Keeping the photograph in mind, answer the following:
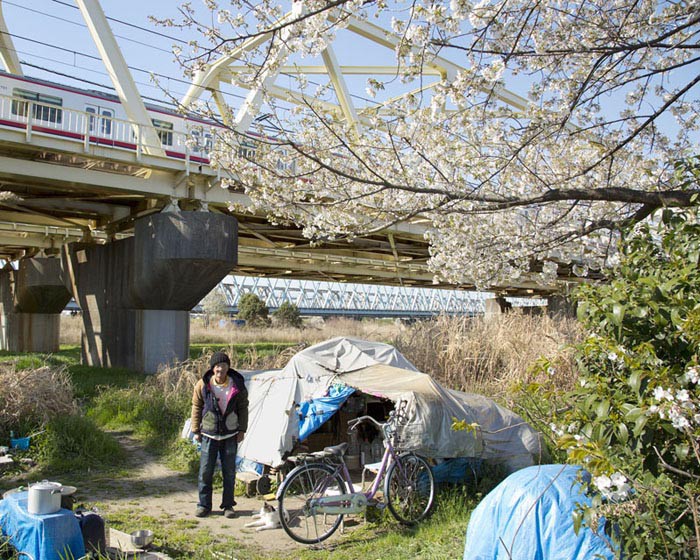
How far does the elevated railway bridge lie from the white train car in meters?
0.04

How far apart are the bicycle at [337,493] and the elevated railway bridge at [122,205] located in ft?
20.3

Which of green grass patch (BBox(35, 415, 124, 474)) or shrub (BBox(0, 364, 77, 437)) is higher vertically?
shrub (BBox(0, 364, 77, 437))

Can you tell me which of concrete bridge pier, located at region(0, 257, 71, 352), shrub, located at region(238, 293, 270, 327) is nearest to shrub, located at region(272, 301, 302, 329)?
shrub, located at region(238, 293, 270, 327)

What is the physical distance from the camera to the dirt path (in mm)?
6633

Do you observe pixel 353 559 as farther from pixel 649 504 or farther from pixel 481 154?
pixel 481 154

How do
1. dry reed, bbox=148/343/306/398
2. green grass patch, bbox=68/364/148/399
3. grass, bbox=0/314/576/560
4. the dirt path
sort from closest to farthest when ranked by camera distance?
grass, bbox=0/314/576/560 < the dirt path < dry reed, bbox=148/343/306/398 < green grass patch, bbox=68/364/148/399

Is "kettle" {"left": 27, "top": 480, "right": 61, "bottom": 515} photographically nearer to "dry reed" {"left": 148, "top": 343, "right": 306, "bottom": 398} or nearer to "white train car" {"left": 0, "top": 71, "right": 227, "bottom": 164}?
"dry reed" {"left": 148, "top": 343, "right": 306, "bottom": 398}

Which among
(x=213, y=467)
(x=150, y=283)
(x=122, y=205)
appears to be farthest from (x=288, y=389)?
(x=122, y=205)

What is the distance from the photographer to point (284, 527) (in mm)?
6348

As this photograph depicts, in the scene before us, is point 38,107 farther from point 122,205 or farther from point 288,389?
point 288,389

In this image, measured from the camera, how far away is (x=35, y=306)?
30.1 m

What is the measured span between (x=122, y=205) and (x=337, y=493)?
17237 millimetres

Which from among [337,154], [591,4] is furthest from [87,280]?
[591,4]

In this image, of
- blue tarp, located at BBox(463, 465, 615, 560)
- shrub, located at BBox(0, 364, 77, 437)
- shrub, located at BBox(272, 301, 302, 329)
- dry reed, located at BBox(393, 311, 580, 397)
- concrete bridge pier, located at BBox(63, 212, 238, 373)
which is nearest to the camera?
blue tarp, located at BBox(463, 465, 615, 560)
